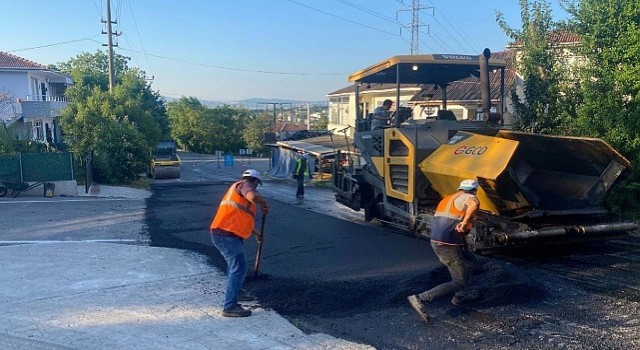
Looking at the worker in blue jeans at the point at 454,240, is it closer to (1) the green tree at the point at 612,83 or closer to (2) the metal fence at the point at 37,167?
(1) the green tree at the point at 612,83

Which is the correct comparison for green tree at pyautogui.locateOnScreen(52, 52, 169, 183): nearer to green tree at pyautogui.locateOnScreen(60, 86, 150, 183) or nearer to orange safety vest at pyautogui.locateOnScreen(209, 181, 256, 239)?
green tree at pyautogui.locateOnScreen(60, 86, 150, 183)

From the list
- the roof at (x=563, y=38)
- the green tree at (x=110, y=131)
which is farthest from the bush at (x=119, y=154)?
the roof at (x=563, y=38)

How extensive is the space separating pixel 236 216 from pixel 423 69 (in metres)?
5.56

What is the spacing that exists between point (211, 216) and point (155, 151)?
17.8 metres

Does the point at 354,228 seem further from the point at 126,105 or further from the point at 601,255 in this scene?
the point at 126,105

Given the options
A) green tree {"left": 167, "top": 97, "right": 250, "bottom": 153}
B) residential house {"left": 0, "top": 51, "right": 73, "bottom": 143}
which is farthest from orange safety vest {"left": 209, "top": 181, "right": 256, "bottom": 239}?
green tree {"left": 167, "top": 97, "right": 250, "bottom": 153}

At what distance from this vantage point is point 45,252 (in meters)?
8.48

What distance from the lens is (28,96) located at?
1229 inches

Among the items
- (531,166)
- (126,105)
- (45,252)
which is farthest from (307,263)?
(126,105)

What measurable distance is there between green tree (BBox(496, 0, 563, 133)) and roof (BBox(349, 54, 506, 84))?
209 centimetres

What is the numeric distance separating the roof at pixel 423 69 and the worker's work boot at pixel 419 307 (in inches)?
188

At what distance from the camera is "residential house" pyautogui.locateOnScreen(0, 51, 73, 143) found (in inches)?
1006

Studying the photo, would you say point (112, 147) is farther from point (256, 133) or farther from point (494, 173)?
point (256, 133)

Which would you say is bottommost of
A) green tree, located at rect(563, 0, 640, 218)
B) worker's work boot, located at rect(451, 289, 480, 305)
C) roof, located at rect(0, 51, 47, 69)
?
worker's work boot, located at rect(451, 289, 480, 305)
